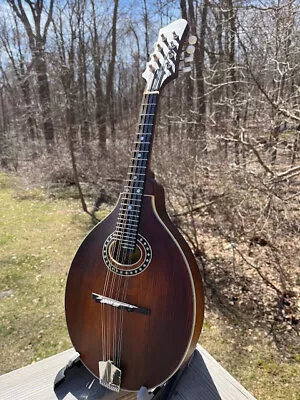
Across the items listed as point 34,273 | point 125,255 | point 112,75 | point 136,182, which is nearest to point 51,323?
point 34,273

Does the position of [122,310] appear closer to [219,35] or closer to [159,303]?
[159,303]

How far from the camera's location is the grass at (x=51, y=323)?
2.08m

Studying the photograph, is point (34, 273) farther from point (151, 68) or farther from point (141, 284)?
point (151, 68)

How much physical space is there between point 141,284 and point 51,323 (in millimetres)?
1953

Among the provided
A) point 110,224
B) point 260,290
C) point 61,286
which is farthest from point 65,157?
point 110,224

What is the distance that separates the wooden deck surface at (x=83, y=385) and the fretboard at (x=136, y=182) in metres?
0.66

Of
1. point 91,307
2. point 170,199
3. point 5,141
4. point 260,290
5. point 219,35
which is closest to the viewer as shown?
point 91,307

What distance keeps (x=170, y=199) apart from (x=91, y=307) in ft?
9.76

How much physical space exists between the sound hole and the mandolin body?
0.05 metres

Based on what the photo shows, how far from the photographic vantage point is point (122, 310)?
1136 mm

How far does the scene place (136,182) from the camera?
1.17 meters

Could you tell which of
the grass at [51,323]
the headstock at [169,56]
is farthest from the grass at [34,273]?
the headstock at [169,56]

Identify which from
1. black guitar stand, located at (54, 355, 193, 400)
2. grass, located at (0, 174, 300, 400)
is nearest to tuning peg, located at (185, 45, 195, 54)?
black guitar stand, located at (54, 355, 193, 400)

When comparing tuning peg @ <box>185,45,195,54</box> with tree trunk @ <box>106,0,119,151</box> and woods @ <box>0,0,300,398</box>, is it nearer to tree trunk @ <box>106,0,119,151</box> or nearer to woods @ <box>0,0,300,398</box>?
woods @ <box>0,0,300,398</box>
